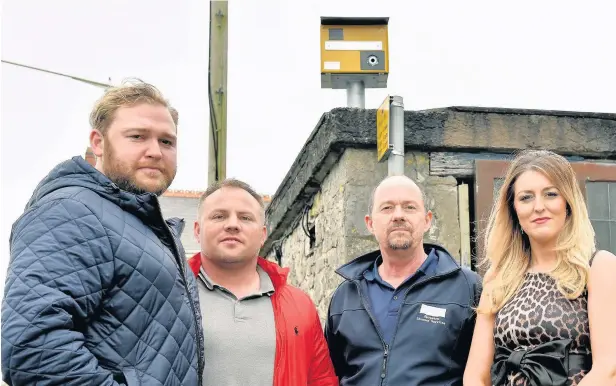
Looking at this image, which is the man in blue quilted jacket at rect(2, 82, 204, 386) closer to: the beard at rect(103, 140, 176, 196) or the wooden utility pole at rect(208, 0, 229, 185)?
the beard at rect(103, 140, 176, 196)

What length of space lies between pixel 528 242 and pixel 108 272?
5.57 feet

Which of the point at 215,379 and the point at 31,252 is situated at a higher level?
the point at 31,252

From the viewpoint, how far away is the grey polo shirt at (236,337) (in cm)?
273

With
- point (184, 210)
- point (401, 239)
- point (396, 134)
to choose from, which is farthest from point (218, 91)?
point (184, 210)

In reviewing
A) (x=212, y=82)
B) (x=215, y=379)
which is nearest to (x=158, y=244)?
(x=215, y=379)

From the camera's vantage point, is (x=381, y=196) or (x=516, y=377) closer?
(x=516, y=377)

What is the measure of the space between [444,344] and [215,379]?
3.10ft

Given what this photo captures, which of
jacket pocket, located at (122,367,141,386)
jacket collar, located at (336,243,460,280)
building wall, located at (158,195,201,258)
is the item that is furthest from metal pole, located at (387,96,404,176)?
building wall, located at (158,195,201,258)

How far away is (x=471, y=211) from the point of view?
5.00 metres

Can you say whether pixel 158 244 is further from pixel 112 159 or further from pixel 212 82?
pixel 212 82

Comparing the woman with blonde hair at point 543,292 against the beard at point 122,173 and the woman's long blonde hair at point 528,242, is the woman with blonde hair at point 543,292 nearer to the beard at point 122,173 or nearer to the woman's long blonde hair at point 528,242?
the woman's long blonde hair at point 528,242

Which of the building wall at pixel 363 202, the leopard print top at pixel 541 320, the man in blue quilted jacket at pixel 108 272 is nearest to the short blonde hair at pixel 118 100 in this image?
the man in blue quilted jacket at pixel 108 272

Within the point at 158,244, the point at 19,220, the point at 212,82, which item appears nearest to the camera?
the point at 19,220

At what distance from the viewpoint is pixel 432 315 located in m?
2.91
